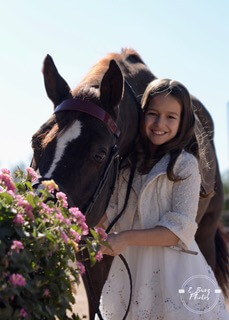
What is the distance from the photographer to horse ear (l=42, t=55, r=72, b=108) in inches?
138

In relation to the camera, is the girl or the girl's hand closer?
the girl's hand

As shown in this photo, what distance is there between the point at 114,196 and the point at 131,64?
4.45 feet

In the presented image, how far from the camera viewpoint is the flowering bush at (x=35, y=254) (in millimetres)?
1940

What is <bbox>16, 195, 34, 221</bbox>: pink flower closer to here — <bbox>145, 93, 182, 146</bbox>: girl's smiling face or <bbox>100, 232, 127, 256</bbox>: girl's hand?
<bbox>100, 232, 127, 256</bbox>: girl's hand

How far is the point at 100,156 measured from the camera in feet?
10.5

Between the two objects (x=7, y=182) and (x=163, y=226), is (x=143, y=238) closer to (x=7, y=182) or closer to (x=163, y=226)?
(x=163, y=226)

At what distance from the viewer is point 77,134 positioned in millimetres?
3146

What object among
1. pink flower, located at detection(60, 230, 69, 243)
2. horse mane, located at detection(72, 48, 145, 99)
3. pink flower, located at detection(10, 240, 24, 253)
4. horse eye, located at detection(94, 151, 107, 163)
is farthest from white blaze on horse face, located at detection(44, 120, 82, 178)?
pink flower, located at detection(10, 240, 24, 253)

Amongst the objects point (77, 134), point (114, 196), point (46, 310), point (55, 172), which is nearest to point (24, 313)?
point (46, 310)

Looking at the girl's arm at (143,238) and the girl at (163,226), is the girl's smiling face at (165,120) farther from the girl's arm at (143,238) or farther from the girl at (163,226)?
the girl's arm at (143,238)

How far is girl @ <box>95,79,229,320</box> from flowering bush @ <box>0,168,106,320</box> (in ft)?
2.95

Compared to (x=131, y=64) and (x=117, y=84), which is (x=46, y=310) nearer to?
(x=117, y=84)

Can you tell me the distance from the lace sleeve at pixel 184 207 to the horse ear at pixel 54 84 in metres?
0.76

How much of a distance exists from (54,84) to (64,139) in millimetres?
552
